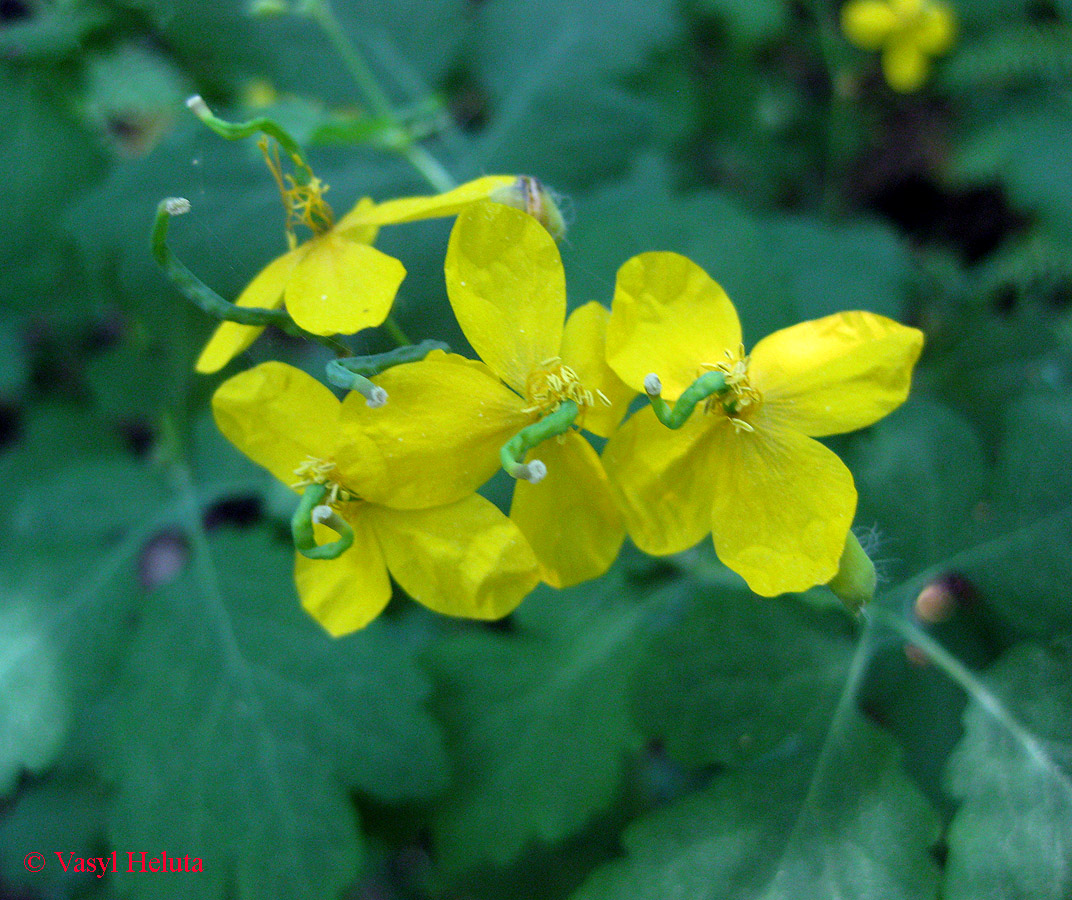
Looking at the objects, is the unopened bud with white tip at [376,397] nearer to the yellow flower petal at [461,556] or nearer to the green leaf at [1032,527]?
the yellow flower petal at [461,556]

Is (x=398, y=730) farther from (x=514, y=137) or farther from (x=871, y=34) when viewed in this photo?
Result: (x=871, y=34)

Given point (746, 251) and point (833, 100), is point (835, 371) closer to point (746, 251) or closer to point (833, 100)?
point (746, 251)

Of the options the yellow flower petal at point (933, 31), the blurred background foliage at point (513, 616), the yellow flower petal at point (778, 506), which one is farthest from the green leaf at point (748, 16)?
the yellow flower petal at point (778, 506)

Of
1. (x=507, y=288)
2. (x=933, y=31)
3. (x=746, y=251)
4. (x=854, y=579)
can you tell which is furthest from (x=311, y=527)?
(x=933, y=31)

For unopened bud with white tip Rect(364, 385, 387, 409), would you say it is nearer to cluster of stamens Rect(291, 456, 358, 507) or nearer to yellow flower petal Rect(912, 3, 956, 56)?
cluster of stamens Rect(291, 456, 358, 507)

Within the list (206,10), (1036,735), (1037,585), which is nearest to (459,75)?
(206,10)

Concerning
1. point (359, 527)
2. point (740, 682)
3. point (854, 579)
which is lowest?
point (740, 682)
